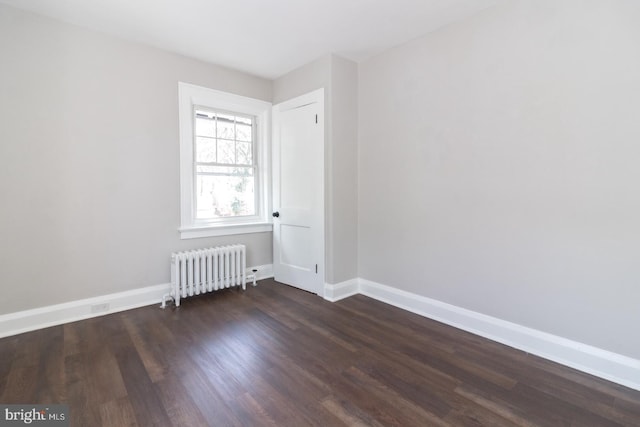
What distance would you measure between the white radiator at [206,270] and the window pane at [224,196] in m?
0.51

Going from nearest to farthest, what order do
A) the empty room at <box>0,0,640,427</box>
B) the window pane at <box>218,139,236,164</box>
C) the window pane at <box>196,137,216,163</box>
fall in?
1. the empty room at <box>0,0,640,427</box>
2. the window pane at <box>196,137,216,163</box>
3. the window pane at <box>218,139,236,164</box>

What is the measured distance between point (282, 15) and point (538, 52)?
209 centimetres

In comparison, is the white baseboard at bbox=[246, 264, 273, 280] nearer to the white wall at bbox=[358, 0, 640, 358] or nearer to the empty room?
the empty room

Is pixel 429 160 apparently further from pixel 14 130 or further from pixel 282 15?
pixel 14 130

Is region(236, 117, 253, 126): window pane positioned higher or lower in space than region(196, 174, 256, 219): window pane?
higher

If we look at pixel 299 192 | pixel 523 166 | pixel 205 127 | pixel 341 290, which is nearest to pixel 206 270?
pixel 299 192

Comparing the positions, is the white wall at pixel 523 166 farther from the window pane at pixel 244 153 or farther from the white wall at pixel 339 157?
Result: the window pane at pixel 244 153

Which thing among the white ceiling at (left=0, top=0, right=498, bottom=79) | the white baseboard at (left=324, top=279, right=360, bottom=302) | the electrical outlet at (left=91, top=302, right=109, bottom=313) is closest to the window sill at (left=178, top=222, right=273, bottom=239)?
the electrical outlet at (left=91, top=302, right=109, bottom=313)

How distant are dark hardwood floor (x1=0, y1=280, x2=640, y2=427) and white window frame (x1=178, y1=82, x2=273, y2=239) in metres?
Result: 1.16

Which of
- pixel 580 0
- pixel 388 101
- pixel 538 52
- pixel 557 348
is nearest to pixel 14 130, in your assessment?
pixel 388 101

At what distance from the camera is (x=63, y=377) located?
194cm

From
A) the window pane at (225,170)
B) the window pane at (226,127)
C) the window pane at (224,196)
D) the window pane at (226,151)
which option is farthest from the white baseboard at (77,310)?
the window pane at (226,127)

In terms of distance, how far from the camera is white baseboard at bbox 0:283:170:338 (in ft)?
8.24

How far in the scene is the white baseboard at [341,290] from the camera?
3352mm
